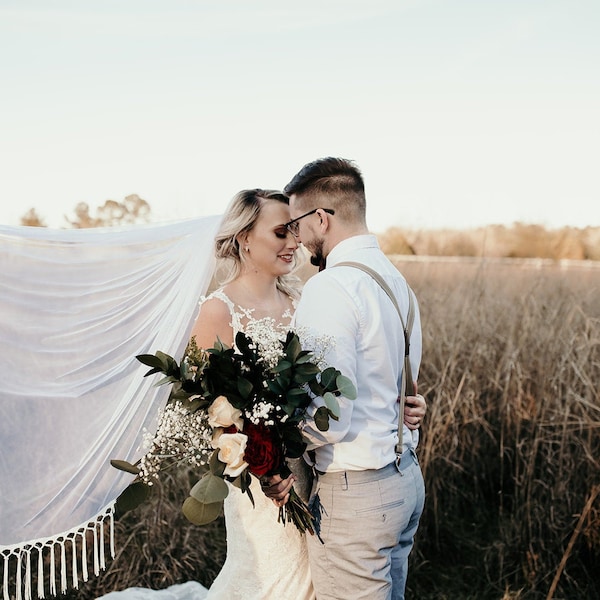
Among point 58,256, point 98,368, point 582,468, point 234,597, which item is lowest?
point 582,468

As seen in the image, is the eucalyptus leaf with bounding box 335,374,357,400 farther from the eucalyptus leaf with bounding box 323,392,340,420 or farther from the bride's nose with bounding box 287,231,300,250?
the bride's nose with bounding box 287,231,300,250

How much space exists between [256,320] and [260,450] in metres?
0.82

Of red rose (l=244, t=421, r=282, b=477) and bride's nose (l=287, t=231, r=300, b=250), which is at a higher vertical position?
→ bride's nose (l=287, t=231, r=300, b=250)

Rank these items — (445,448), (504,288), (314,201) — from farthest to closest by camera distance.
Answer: (504,288), (445,448), (314,201)

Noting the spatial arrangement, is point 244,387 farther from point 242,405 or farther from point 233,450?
point 233,450

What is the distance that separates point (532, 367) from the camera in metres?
5.13

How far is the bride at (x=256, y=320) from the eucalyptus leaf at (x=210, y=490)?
0.39 m

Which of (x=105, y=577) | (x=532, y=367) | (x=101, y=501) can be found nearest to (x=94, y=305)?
(x=101, y=501)

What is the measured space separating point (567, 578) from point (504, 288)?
102 inches

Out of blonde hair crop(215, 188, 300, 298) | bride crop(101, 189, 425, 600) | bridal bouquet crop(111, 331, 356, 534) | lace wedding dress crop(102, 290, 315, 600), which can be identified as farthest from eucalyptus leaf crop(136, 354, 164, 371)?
blonde hair crop(215, 188, 300, 298)

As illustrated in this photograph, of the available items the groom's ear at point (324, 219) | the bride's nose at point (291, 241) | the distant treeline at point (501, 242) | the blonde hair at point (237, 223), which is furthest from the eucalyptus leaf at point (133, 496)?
the distant treeline at point (501, 242)

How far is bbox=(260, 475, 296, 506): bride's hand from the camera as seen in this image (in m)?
2.32

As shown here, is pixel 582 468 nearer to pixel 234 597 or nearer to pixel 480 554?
pixel 480 554

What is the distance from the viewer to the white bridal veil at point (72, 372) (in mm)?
2832
